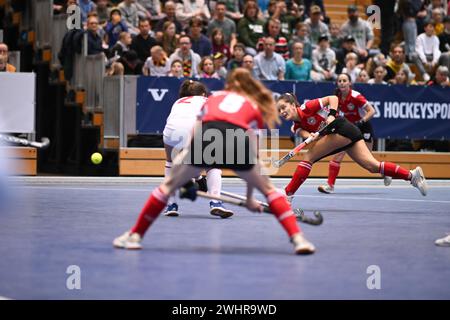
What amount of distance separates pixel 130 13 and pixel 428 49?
22.5ft

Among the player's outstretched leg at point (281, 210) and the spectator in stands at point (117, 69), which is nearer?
the player's outstretched leg at point (281, 210)

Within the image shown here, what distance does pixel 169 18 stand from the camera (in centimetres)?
2161

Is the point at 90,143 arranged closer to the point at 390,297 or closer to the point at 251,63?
the point at 251,63

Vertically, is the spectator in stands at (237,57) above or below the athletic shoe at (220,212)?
above

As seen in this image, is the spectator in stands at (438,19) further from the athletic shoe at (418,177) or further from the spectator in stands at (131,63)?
the athletic shoe at (418,177)

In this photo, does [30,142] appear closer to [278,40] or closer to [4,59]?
[4,59]

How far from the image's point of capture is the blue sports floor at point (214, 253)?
7238 mm

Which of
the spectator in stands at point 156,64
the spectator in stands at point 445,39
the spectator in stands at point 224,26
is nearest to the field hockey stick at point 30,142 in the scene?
the spectator in stands at point 156,64

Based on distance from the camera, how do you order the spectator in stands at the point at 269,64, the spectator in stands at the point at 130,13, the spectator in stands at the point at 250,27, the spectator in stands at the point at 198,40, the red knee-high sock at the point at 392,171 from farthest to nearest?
the spectator in stands at the point at 250,27 < the spectator in stands at the point at 130,13 < the spectator in stands at the point at 198,40 < the spectator in stands at the point at 269,64 < the red knee-high sock at the point at 392,171

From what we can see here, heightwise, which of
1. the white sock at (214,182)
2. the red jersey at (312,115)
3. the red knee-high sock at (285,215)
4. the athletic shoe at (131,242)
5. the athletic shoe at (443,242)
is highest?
the red jersey at (312,115)

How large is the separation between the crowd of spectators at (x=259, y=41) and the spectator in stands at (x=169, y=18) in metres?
0.02

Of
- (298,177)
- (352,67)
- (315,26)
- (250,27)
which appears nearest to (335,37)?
(315,26)
